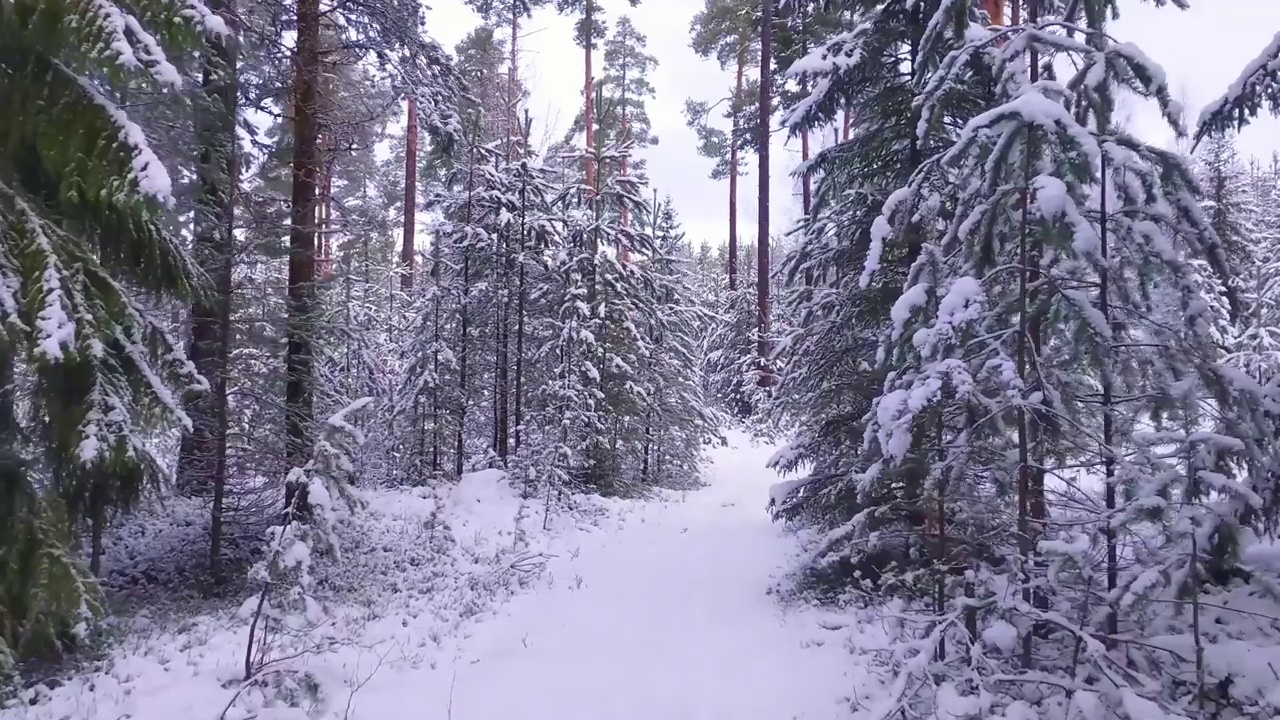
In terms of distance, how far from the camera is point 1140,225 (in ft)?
15.2

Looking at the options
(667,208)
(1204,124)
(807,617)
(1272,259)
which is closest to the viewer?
(1204,124)

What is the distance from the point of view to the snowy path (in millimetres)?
5941

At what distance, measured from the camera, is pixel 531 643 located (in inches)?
295

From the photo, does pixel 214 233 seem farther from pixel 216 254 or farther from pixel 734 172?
pixel 734 172

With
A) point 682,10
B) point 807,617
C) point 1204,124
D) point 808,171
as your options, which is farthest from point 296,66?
point 682,10

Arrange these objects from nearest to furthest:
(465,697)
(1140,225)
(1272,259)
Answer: (1140,225) < (465,697) < (1272,259)

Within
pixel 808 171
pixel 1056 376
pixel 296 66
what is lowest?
pixel 1056 376

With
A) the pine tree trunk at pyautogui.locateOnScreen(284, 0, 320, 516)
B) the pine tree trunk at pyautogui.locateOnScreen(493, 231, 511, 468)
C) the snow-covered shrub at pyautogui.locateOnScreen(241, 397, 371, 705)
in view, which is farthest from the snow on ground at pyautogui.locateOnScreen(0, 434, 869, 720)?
the pine tree trunk at pyautogui.locateOnScreen(493, 231, 511, 468)

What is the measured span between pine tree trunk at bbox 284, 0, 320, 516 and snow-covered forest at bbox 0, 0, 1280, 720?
0.05 meters

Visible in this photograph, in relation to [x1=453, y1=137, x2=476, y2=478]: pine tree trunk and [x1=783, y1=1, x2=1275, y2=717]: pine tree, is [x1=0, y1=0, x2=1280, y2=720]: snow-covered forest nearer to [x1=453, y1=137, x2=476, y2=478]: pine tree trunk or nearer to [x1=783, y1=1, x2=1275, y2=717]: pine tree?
[x1=783, y1=1, x2=1275, y2=717]: pine tree

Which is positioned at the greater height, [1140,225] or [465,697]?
[1140,225]

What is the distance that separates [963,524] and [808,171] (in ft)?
17.2

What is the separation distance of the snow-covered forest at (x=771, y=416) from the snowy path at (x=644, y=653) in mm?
51

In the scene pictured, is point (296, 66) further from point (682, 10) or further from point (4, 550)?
point (682, 10)
